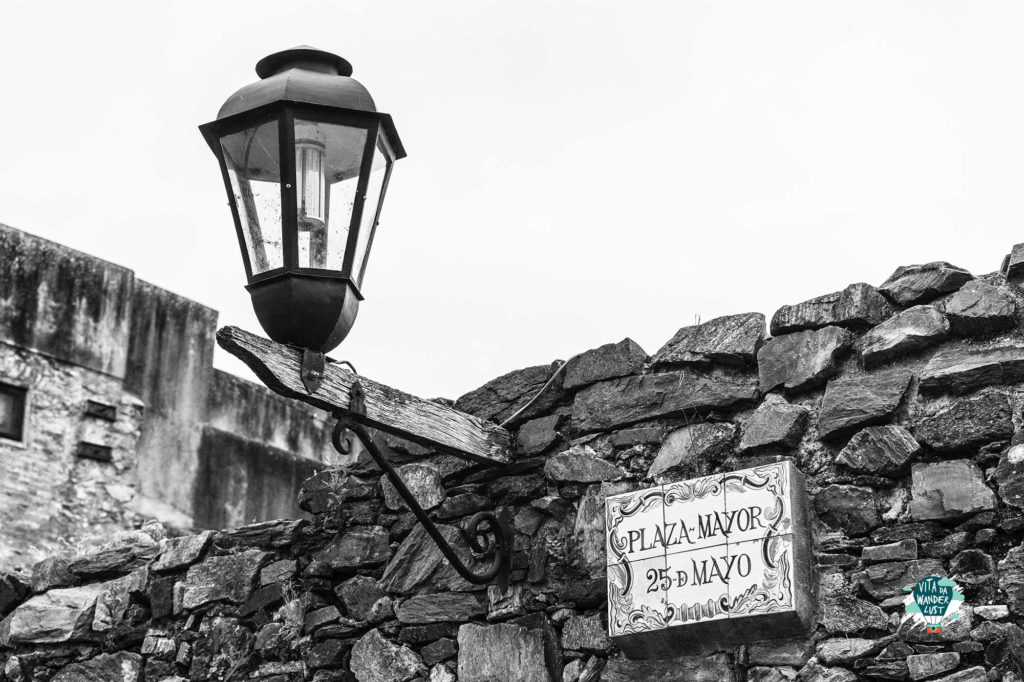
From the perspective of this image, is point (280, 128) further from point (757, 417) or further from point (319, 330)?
point (757, 417)

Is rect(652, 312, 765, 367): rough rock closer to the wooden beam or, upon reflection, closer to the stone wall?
the stone wall

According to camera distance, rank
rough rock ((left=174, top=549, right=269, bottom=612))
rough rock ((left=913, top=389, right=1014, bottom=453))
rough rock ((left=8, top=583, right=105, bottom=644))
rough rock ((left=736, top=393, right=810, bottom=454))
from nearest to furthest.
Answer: rough rock ((left=913, top=389, right=1014, bottom=453))
rough rock ((left=736, top=393, right=810, bottom=454))
rough rock ((left=174, top=549, right=269, bottom=612))
rough rock ((left=8, top=583, right=105, bottom=644))

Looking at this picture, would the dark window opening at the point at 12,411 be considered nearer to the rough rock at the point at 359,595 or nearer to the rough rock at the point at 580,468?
the rough rock at the point at 359,595

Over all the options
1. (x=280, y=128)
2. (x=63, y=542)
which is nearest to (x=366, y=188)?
(x=280, y=128)

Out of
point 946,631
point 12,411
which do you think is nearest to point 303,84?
point 946,631

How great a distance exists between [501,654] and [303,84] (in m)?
1.65

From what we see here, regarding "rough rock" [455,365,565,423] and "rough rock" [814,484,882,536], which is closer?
"rough rock" [814,484,882,536]

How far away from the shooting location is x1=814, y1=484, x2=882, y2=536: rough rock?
3.90 meters

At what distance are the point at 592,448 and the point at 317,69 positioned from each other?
4.35ft

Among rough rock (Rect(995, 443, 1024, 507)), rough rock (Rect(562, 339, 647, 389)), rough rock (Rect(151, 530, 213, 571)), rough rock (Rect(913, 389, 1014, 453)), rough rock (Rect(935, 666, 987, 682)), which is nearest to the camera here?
rough rock (Rect(935, 666, 987, 682))

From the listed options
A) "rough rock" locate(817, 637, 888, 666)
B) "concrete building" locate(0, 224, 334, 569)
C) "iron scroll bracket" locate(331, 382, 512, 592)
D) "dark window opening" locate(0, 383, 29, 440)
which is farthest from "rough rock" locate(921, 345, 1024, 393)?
"dark window opening" locate(0, 383, 29, 440)

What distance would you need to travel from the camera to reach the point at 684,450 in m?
4.29

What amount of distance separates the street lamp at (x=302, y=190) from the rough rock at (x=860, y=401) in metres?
1.25

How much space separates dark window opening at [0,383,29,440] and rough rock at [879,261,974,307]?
6.49 metres
